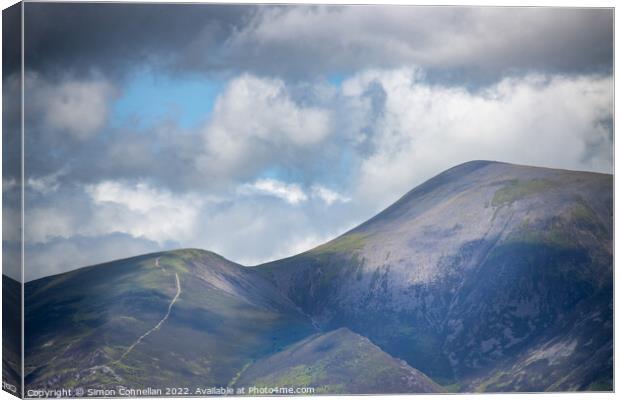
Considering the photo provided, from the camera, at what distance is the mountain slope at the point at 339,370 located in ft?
153

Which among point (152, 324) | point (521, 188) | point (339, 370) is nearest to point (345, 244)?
point (339, 370)

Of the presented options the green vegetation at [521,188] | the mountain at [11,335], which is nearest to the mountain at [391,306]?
the green vegetation at [521,188]

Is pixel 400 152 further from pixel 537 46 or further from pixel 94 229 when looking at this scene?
pixel 94 229

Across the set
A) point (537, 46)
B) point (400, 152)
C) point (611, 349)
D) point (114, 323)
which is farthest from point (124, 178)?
point (611, 349)

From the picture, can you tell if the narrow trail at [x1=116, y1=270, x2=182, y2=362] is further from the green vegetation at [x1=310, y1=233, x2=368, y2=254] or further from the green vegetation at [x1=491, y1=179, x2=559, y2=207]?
the green vegetation at [x1=491, y1=179, x2=559, y2=207]

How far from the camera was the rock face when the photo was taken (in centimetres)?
4825

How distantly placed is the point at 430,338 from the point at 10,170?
65.4ft

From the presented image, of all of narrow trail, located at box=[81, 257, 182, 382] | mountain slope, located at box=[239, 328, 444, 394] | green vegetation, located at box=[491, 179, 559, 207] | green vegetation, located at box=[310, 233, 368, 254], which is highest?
green vegetation, located at box=[491, 179, 559, 207]

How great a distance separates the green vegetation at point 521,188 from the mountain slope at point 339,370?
9.52 meters

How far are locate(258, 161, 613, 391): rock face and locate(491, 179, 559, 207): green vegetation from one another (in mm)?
52

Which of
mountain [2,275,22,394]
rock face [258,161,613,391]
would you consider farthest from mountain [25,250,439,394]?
rock face [258,161,613,391]

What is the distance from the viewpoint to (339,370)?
4703cm

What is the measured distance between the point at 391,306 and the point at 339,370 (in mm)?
5473

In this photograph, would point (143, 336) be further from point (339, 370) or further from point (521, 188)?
point (521, 188)
